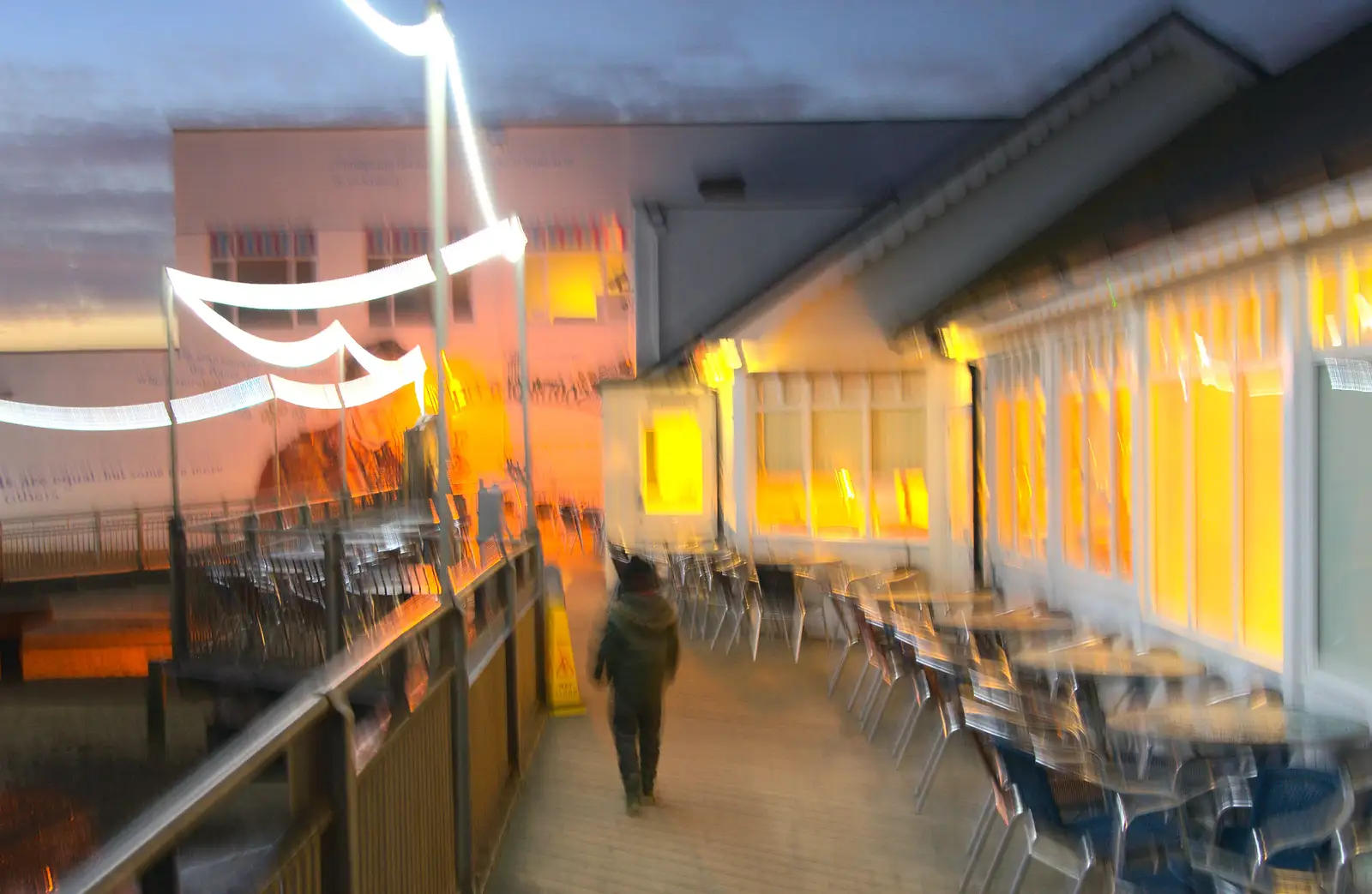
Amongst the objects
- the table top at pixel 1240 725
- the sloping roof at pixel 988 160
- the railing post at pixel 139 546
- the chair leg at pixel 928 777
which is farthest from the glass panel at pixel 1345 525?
the railing post at pixel 139 546

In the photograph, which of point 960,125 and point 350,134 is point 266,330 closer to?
point 350,134

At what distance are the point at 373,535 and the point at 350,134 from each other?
1041 centimetres

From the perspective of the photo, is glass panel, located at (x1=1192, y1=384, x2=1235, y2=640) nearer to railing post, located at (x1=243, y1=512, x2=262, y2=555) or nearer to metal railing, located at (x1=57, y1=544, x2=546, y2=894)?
metal railing, located at (x1=57, y1=544, x2=546, y2=894)

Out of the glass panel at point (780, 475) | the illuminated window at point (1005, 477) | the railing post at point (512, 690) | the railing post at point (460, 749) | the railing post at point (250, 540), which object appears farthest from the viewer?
the glass panel at point (780, 475)

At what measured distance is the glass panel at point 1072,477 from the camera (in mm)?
7723

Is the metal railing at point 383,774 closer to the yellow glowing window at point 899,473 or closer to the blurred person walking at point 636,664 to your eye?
the blurred person walking at point 636,664

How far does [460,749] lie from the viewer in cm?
405

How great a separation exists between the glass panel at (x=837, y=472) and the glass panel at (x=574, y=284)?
1092 centimetres

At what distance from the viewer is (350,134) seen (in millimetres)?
20969

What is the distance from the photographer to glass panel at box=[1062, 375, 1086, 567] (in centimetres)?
772

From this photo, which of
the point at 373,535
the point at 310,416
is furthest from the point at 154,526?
the point at 373,535

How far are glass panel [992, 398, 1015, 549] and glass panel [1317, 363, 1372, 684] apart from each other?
4.42 metres

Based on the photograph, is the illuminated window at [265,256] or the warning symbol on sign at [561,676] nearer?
the warning symbol on sign at [561,676]

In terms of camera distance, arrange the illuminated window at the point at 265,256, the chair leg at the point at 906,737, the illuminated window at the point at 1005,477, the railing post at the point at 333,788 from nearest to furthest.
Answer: the railing post at the point at 333,788 < the chair leg at the point at 906,737 < the illuminated window at the point at 1005,477 < the illuminated window at the point at 265,256
